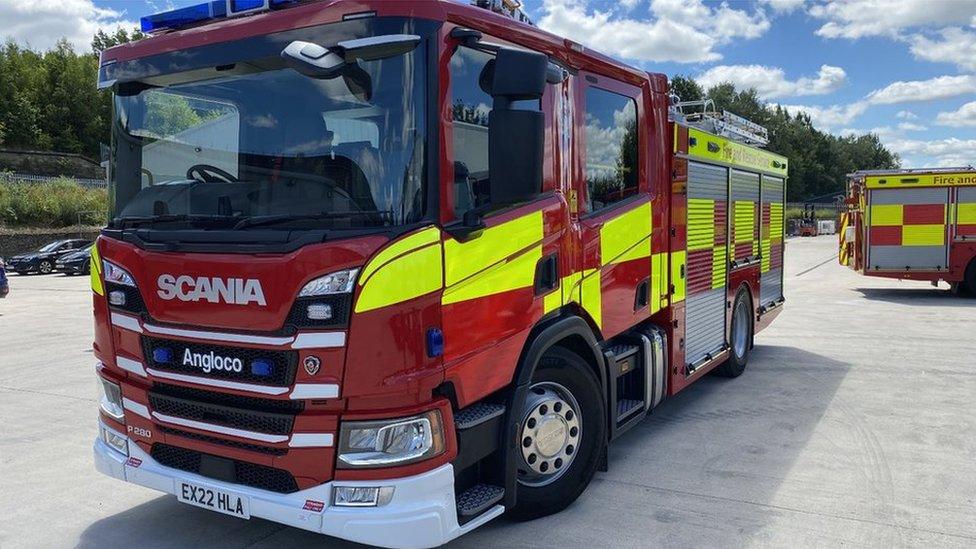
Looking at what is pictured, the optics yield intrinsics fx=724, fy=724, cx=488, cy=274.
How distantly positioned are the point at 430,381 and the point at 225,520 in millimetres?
1884

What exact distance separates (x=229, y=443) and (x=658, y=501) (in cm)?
249

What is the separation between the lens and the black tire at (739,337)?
7.37 metres

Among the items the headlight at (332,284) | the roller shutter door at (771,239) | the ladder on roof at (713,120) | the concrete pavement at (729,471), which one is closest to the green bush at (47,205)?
the concrete pavement at (729,471)

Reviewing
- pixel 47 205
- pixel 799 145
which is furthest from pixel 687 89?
pixel 47 205

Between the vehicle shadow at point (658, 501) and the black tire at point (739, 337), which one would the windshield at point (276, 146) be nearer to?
the vehicle shadow at point (658, 501)

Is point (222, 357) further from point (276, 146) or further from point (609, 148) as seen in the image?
point (609, 148)

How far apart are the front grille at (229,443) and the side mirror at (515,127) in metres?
1.50

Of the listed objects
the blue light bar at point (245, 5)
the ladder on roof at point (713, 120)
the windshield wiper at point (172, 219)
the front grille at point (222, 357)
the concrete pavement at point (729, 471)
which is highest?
the blue light bar at point (245, 5)

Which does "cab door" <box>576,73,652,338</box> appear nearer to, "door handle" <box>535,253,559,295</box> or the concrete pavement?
"door handle" <box>535,253,559,295</box>

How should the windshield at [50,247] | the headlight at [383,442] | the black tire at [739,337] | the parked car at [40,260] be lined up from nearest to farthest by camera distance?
the headlight at [383,442] → the black tire at [739,337] → the parked car at [40,260] → the windshield at [50,247]

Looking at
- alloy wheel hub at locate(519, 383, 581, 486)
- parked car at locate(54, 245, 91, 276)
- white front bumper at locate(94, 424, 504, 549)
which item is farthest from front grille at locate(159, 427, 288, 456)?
parked car at locate(54, 245, 91, 276)

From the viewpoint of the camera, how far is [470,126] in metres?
3.34

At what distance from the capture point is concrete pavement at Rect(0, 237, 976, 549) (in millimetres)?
3906

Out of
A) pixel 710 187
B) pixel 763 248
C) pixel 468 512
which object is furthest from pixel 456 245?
pixel 763 248
